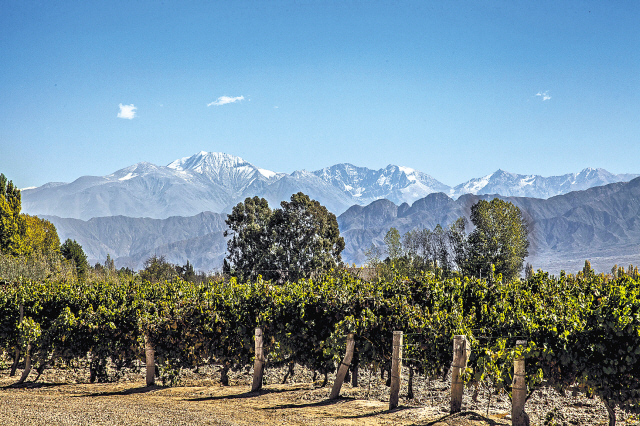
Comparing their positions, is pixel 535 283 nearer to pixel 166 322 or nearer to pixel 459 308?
pixel 459 308

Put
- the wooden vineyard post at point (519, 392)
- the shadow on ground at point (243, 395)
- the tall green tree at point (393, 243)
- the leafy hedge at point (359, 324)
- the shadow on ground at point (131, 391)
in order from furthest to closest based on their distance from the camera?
1. the tall green tree at point (393, 243)
2. the shadow on ground at point (131, 391)
3. the shadow on ground at point (243, 395)
4. the wooden vineyard post at point (519, 392)
5. the leafy hedge at point (359, 324)

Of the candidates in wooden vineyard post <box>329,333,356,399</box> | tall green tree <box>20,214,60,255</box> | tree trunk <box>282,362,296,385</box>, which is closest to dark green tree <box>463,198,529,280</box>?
tree trunk <box>282,362,296,385</box>

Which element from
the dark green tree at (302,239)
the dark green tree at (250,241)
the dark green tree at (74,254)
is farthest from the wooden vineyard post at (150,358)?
the dark green tree at (74,254)

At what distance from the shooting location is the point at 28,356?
1423 centimetres

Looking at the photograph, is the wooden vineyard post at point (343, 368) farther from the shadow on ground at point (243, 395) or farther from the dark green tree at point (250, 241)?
the dark green tree at point (250, 241)

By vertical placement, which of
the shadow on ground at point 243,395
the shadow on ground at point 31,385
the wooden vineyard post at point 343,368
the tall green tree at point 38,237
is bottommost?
the shadow on ground at point 31,385

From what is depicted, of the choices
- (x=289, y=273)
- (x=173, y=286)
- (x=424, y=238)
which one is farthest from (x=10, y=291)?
(x=424, y=238)

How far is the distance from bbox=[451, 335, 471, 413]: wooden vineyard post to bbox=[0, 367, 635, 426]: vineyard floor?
240 millimetres

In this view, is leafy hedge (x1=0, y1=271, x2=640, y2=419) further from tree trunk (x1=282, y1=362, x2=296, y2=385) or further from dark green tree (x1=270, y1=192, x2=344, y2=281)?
dark green tree (x1=270, y1=192, x2=344, y2=281)

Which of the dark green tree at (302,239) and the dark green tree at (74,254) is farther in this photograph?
the dark green tree at (74,254)

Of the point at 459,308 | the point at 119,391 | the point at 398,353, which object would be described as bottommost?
the point at 119,391

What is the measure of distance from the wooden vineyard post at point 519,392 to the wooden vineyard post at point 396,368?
2.26 m

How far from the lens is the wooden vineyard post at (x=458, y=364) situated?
965 centimetres

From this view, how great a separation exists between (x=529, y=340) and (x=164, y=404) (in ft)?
23.9
